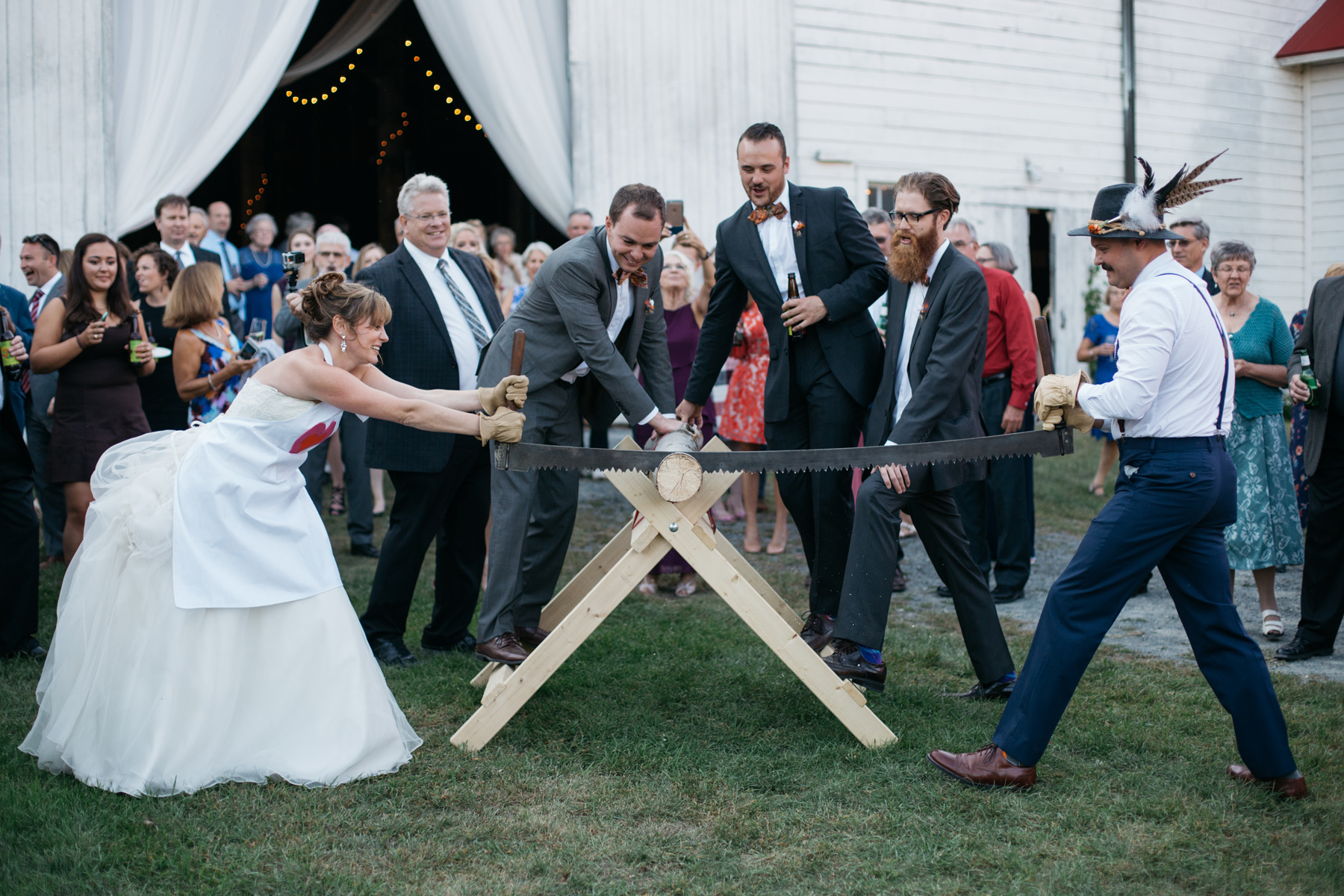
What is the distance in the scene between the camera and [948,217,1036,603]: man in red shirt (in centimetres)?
640

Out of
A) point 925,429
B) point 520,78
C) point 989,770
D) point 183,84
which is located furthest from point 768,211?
point 183,84

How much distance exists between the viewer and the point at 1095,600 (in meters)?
3.49

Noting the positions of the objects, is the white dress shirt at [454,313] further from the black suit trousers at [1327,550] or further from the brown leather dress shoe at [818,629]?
the black suit trousers at [1327,550]

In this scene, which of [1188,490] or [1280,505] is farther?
[1280,505]

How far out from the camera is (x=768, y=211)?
189 inches

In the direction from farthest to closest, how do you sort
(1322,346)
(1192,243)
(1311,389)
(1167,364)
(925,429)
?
(1192,243), (1322,346), (1311,389), (925,429), (1167,364)

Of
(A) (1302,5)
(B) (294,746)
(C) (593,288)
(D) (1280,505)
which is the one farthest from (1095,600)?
(A) (1302,5)

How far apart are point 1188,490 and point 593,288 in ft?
7.53

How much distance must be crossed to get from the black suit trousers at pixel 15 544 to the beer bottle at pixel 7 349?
2.8 inches

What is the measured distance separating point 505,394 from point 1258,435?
168 inches

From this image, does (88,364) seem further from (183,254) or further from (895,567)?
(895,567)

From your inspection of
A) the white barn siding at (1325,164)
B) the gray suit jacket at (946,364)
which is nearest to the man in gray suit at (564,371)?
the gray suit jacket at (946,364)

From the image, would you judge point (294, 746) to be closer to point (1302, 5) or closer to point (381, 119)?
point (381, 119)

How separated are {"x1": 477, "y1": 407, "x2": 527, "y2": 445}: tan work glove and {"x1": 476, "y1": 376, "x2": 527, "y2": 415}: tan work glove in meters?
0.04
